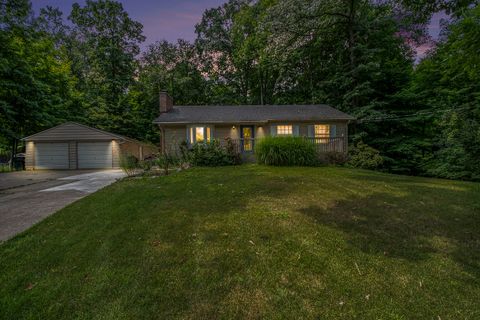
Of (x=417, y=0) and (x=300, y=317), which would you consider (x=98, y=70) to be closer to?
(x=417, y=0)

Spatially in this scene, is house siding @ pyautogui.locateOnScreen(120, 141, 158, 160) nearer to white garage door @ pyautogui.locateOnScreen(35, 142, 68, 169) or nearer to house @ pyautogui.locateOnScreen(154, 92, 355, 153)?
white garage door @ pyautogui.locateOnScreen(35, 142, 68, 169)

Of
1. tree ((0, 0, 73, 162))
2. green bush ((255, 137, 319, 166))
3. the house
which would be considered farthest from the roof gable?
green bush ((255, 137, 319, 166))

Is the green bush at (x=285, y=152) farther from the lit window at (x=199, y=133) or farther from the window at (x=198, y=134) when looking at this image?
the lit window at (x=199, y=133)

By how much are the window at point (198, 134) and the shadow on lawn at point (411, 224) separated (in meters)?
10.8

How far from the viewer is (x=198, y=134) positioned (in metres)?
14.4

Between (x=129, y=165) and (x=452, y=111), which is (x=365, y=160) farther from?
(x=129, y=165)

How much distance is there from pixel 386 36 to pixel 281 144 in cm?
1446

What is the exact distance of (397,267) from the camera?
252 cm

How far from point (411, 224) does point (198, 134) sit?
12421 mm

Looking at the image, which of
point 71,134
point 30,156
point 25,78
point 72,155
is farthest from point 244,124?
point 30,156

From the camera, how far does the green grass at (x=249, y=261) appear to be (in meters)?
2.00

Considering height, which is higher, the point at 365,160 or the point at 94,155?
the point at 94,155

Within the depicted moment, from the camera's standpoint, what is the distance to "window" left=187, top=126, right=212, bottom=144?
14.2 metres

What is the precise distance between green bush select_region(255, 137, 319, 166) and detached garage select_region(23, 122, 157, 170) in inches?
437
